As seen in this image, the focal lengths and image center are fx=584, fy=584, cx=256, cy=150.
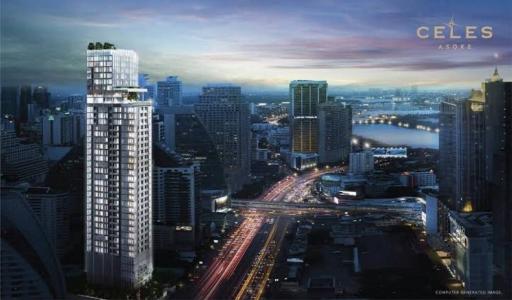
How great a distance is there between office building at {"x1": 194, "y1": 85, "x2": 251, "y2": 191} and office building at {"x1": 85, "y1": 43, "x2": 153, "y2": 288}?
6.09 feet

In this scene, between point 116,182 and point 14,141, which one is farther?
point 14,141

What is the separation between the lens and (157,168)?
4.86 meters

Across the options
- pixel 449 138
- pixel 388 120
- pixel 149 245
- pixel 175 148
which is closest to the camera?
pixel 149 245

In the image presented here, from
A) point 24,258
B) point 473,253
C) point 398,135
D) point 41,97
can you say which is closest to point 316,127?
point 398,135

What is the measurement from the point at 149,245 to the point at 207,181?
5.34 feet

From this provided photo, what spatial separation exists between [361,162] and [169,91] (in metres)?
1.89

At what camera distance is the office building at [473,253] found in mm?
3916

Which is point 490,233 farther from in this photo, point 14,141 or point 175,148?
point 14,141

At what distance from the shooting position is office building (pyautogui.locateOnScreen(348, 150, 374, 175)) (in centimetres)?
537

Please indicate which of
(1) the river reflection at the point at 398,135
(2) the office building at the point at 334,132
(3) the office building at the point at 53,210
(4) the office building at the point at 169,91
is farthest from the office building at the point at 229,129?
(3) the office building at the point at 53,210

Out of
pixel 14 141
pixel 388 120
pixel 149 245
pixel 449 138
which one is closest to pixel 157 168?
pixel 149 245

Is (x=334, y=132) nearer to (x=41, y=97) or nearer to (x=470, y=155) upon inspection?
(x=470, y=155)

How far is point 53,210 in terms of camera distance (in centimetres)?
450

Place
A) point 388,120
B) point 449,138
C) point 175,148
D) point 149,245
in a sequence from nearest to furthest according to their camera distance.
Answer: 1. point 149,245
2. point 449,138
3. point 388,120
4. point 175,148
